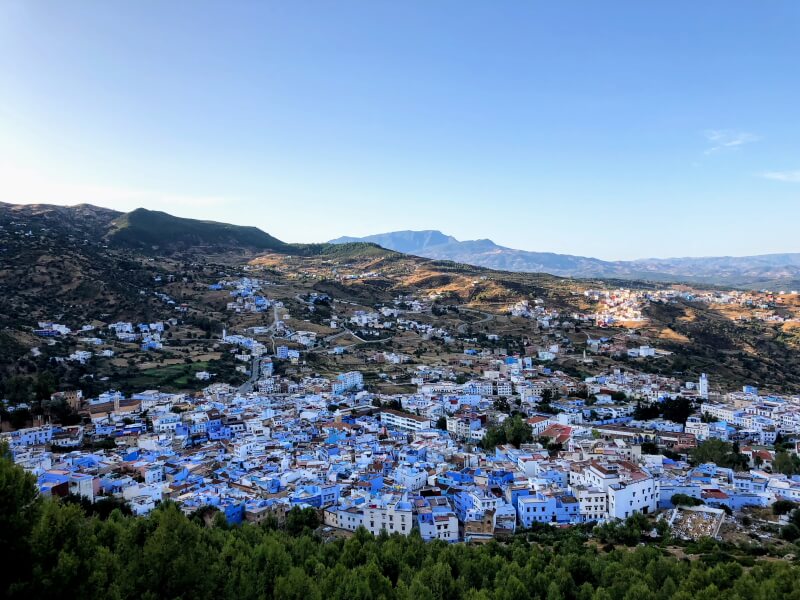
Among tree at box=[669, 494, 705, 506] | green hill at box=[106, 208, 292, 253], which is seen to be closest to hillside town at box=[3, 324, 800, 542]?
tree at box=[669, 494, 705, 506]

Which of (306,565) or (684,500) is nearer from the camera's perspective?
(306,565)

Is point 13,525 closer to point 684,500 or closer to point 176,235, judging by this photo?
point 684,500

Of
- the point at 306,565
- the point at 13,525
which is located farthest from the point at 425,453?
the point at 13,525

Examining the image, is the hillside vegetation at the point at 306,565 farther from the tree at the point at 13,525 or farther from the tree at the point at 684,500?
the tree at the point at 684,500

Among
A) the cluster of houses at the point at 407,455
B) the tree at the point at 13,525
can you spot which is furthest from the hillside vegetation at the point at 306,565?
the cluster of houses at the point at 407,455

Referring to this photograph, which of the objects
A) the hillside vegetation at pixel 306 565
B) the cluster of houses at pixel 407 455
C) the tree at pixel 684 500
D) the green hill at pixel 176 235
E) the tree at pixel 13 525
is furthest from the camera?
the green hill at pixel 176 235

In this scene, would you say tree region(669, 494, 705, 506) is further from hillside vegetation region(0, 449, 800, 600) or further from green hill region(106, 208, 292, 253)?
green hill region(106, 208, 292, 253)

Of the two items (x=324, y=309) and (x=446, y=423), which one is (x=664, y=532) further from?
(x=324, y=309)

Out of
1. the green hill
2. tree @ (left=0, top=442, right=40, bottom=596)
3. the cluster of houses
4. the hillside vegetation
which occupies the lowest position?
the cluster of houses

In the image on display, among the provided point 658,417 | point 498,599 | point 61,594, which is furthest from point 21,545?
point 658,417
